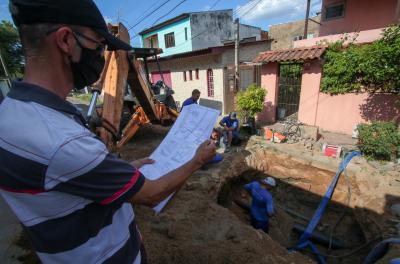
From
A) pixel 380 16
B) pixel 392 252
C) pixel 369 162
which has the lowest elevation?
pixel 392 252

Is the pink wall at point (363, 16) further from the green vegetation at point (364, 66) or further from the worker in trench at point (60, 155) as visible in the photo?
the worker in trench at point (60, 155)

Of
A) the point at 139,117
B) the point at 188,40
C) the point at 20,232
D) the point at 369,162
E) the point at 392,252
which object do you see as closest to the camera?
the point at 20,232

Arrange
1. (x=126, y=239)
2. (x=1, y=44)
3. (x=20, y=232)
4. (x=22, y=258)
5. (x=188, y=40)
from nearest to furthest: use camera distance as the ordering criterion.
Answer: (x=126, y=239) < (x=22, y=258) < (x=20, y=232) < (x=188, y=40) < (x=1, y=44)

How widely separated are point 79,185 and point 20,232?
3.51 m

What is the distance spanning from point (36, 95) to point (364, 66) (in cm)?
772

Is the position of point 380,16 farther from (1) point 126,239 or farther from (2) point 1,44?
(2) point 1,44

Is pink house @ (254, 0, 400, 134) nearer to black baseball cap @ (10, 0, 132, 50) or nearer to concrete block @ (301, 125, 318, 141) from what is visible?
concrete block @ (301, 125, 318, 141)

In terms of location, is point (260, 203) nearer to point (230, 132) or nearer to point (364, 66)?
point (230, 132)

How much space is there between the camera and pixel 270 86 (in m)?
9.51

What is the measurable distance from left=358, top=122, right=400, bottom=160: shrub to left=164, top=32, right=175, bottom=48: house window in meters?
18.1

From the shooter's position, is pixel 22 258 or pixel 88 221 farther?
pixel 22 258

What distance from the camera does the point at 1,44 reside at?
22.9 meters

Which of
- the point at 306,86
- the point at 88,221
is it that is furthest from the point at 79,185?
the point at 306,86

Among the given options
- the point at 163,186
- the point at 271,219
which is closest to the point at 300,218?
the point at 271,219
